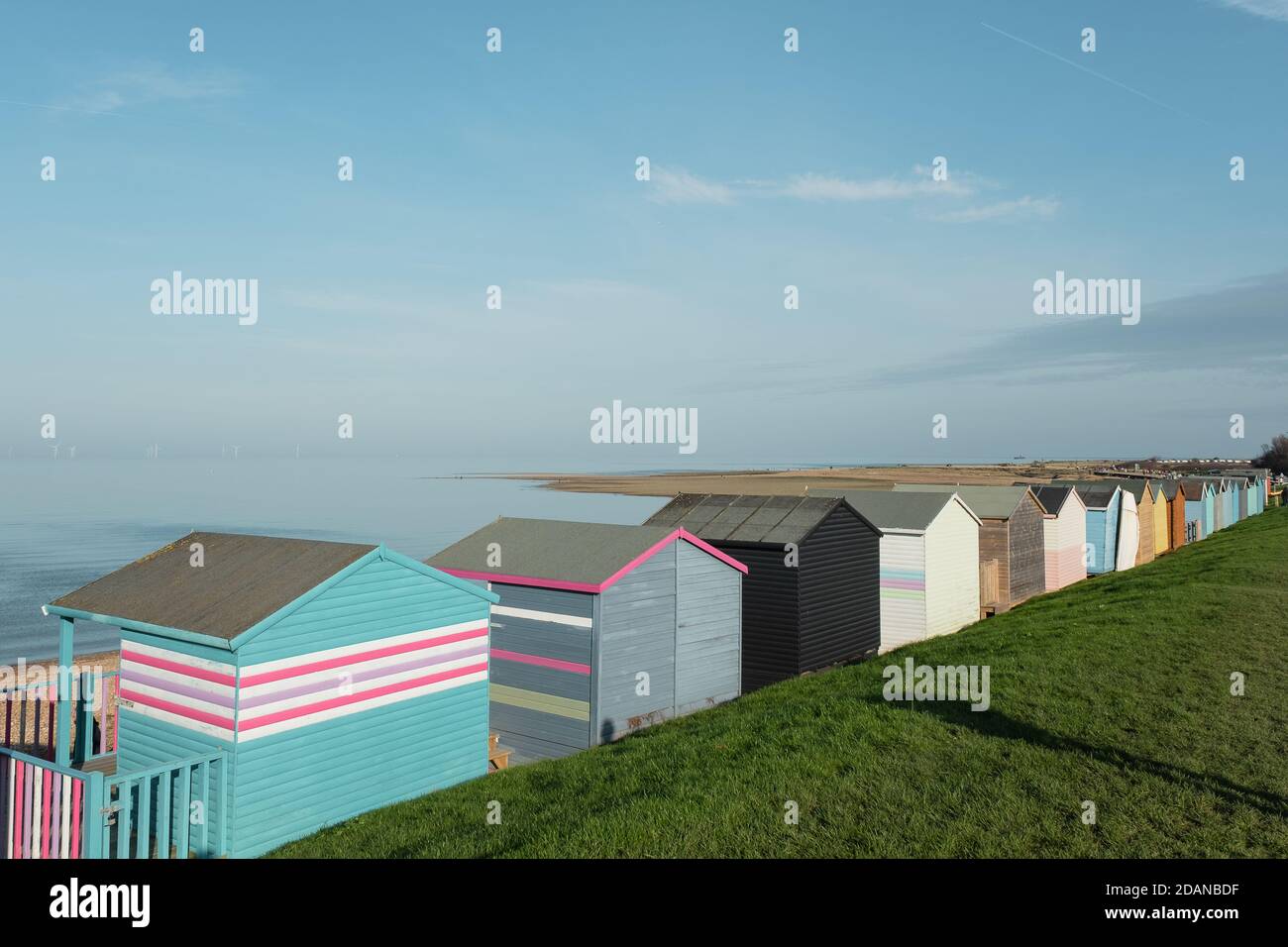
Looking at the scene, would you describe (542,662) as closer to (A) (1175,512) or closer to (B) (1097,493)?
(B) (1097,493)

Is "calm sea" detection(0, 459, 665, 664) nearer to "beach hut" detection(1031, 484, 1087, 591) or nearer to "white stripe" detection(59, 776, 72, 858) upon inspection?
"white stripe" detection(59, 776, 72, 858)

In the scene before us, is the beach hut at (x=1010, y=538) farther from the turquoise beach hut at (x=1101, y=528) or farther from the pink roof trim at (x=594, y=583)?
the pink roof trim at (x=594, y=583)

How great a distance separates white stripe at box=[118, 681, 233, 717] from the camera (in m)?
10.9

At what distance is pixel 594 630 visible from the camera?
54.4 ft

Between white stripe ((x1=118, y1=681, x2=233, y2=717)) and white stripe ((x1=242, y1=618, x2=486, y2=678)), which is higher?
white stripe ((x1=242, y1=618, x2=486, y2=678))

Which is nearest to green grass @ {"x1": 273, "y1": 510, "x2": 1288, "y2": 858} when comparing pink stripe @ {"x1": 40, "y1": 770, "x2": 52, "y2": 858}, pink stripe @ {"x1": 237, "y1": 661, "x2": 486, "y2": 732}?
pink stripe @ {"x1": 237, "y1": 661, "x2": 486, "y2": 732}

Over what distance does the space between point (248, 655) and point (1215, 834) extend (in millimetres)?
11169

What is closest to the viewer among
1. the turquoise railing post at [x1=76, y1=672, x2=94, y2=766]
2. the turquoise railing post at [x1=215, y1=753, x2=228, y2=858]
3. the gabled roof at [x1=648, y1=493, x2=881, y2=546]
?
the turquoise railing post at [x1=215, y1=753, x2=228, y2=858]

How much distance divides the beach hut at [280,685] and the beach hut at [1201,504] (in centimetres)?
6124

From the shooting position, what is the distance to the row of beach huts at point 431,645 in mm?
10672

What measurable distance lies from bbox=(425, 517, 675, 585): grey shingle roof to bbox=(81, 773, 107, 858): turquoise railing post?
9029 millimetres
